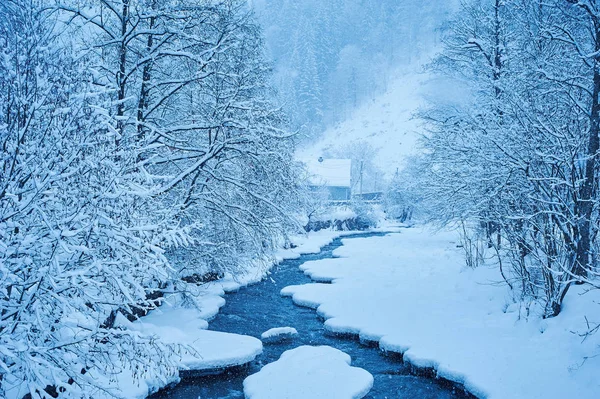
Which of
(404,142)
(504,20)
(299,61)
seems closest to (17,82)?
(504,20)

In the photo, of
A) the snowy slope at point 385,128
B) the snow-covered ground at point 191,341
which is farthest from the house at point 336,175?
the snow-covered ground at point 191,341

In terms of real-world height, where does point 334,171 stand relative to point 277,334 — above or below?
above

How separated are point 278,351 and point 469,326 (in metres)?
4.57

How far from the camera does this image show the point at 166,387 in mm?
7277

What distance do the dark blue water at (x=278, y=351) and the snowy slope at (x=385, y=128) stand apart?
181 feet

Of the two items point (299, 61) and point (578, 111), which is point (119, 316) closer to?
point (578, 111)

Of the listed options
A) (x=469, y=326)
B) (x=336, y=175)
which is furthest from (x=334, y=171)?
(x=469, y=326)

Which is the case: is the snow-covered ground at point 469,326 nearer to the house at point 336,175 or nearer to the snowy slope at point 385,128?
the house at point 336,175

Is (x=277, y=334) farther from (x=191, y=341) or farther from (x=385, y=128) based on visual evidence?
(x=385, y=128)

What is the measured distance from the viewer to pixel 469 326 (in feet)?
30.8

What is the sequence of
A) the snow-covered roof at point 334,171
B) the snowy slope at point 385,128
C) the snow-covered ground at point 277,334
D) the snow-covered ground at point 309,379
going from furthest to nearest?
the snowy slope at point 385,128 < the snow-covered roof at point 334,171 < the snow-covered ground at point 277,334 < the snow-covered ground at point 309,379

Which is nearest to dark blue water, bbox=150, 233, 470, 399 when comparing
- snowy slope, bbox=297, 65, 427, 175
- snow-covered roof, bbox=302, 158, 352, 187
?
snow-covered roof, bbox=302, 158, 352, 187

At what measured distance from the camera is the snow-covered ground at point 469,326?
6.60 meters

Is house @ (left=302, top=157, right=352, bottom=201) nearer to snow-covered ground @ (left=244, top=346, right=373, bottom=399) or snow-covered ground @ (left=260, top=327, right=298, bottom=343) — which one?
snow-covered ground @ (left=260, top=327, right=298, bottom=343)
